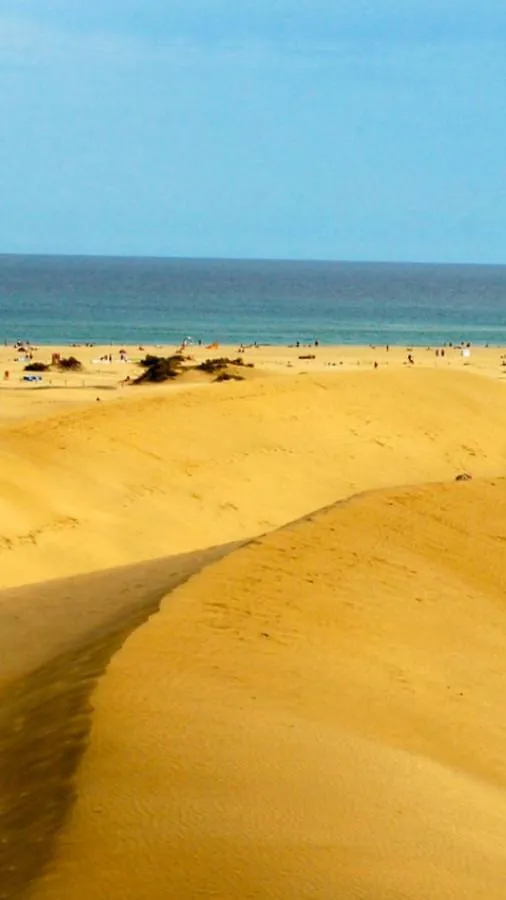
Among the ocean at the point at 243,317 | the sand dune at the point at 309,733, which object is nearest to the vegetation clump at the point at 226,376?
the sand dune at the point at 309,733

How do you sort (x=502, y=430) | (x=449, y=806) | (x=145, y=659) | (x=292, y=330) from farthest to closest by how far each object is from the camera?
(x=292, y=330)
(x=502, y=430)
(x=145, y=659)
(x=449, y=806)

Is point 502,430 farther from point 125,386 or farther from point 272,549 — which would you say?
point 272,549

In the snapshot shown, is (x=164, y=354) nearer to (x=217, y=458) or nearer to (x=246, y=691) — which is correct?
(x=217, y=458)

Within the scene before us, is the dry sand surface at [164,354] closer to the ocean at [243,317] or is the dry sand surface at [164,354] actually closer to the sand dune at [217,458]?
the sand dune at [217,458]

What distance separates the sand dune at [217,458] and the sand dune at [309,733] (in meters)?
5.70

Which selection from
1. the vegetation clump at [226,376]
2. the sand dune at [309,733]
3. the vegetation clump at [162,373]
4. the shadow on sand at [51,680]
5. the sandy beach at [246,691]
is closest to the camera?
the sand dune at [309,733]

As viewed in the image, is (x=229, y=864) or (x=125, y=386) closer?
(x=229, y=864)

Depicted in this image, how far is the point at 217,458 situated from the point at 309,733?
14720 mm

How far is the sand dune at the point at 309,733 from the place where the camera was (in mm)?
5984

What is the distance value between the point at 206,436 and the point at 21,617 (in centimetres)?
1173

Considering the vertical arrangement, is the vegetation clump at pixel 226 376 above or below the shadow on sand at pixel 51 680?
below

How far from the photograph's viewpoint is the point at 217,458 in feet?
74.1

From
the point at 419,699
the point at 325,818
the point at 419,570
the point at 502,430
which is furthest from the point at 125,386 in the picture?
the point at 325,818

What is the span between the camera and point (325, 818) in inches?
260
